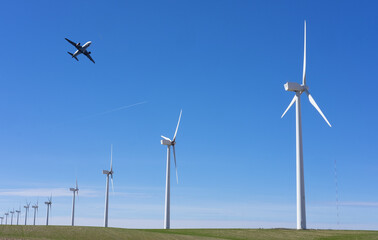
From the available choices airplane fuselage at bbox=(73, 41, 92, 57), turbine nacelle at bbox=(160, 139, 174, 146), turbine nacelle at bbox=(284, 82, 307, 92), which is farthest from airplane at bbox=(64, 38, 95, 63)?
turbine nacelle at bbox=(284, 82, 307, 92)

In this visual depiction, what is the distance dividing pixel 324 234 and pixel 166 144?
51799mm

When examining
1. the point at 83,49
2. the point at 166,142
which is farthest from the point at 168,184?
the point at 83,49

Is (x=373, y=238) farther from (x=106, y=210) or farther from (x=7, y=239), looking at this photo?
(x=106, y=210)

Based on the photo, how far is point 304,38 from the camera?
8806cm

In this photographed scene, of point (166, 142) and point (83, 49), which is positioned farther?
point (166, 142)

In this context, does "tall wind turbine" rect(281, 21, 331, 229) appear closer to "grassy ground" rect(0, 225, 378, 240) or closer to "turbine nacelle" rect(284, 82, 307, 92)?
"turbine nacelle" rect(284, 82, 307, 92)

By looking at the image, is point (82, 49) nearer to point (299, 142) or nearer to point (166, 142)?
point (166, 142)

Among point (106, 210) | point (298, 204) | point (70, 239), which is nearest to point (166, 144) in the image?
point (106, 210)

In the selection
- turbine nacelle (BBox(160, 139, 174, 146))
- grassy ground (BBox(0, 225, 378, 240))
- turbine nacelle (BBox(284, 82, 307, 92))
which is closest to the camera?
grassy ground (BBox(0, 225, 378, 240))

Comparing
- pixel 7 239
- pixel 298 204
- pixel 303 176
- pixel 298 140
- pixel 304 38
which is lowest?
pixel 7 239

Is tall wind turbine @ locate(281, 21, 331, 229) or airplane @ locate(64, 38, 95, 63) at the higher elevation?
airplane @ locate(64, 38, 95, 63)

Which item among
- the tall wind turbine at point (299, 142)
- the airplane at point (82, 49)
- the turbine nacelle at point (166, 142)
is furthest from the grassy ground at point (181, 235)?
the airplane at point (82, 49)

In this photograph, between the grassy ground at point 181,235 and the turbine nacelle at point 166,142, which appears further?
the turbine nacelle at point 166,142

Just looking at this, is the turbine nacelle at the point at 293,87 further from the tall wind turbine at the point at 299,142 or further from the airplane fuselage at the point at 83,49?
the airplane fuselage at the point at 83,49
